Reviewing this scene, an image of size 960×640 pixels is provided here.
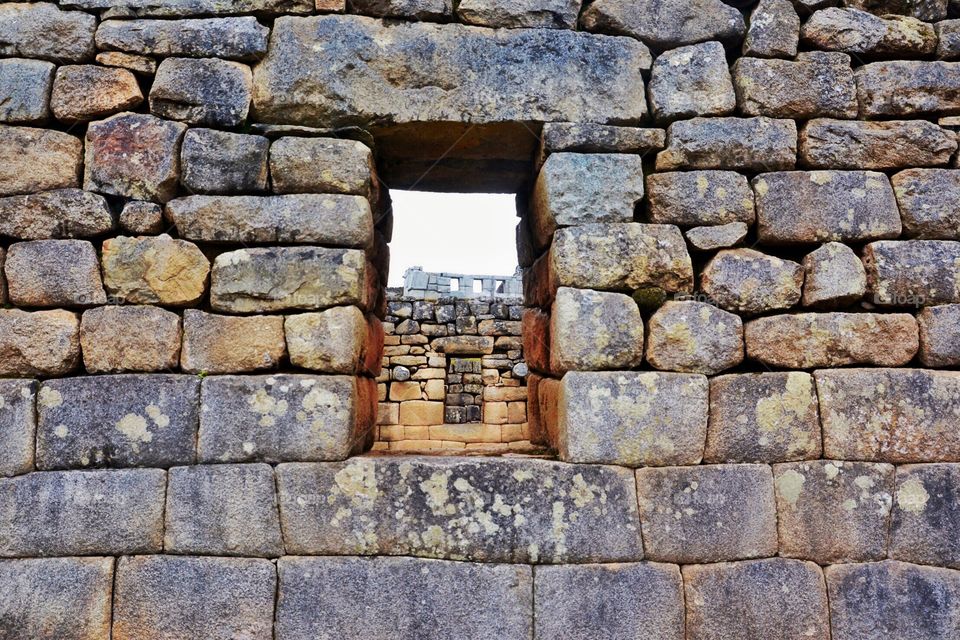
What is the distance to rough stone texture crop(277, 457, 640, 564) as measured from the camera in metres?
2.60

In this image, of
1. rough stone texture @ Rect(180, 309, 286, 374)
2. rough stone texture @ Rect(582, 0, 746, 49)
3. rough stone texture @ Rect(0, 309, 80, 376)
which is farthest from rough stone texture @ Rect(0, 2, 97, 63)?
rough stone texture @ Rect(582, 0, 746, 49)

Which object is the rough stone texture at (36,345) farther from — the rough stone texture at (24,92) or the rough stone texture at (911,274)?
the rough stone texture at (911,274)

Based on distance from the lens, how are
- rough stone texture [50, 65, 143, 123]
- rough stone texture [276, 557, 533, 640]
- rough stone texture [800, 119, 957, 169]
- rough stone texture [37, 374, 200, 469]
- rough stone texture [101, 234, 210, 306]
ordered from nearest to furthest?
1. rough stone texture [276, 557, 533, 640]
2. rough stone texture [37, 374, 200, 469]
3. rough stone texture [101, 234, 210, 306]
4. rough stone texture [50, 65, 143, 123]
5. rough stone texture [800, 119, 957, 169]

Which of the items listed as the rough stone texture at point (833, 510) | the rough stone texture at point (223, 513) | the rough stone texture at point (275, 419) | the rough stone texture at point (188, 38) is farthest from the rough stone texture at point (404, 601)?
the rough stone texture at point (188, 38)

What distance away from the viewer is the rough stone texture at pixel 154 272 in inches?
109

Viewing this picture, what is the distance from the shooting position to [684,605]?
2.59 m

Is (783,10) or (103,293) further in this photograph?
(783,10)

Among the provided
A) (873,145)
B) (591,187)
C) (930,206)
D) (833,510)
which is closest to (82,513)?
(591,187)

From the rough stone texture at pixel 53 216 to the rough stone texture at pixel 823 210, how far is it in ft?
10.8

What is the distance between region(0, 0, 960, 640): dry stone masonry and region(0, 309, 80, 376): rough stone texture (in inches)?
0.6

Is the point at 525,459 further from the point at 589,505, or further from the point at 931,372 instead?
the point at 931,372

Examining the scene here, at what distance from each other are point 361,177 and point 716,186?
5.89 feet

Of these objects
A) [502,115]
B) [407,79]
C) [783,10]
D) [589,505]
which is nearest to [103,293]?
[407,79]

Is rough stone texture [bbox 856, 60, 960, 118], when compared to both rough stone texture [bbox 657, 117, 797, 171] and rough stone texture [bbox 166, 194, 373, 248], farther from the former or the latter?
rough stone texture [bbox 166, 194, 373, 248]
